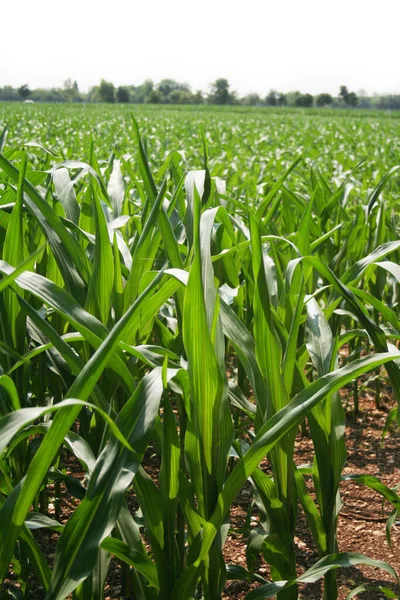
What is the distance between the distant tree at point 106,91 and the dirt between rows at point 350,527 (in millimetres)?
83664

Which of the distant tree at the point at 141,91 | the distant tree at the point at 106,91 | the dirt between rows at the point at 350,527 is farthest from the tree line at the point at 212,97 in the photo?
the dirt between rows at the point at 350,527

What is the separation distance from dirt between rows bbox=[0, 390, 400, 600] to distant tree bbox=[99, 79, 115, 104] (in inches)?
3294

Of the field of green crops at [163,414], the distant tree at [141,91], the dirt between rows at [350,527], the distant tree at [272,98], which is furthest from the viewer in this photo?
the distant tree at [141,91]

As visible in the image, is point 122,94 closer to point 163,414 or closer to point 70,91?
point 70,91

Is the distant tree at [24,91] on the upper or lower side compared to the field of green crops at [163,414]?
upper

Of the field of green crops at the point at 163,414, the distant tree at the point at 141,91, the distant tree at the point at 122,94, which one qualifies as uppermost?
the distant tree at the point at 141,91

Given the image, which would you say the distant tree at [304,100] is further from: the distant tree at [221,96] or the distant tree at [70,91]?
the distant tree at [70,91]

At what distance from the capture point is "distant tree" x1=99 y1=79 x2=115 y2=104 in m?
81.3


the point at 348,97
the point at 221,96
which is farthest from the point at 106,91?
the point at 348,97

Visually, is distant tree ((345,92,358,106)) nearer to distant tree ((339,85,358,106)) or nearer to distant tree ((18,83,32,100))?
distant tree ((339,85,358,106))

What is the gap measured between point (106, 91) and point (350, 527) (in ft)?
278

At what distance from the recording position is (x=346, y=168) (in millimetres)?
7898

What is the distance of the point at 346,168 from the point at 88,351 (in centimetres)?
709

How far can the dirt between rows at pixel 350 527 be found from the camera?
1484 millimetres
